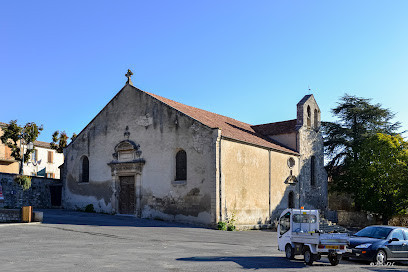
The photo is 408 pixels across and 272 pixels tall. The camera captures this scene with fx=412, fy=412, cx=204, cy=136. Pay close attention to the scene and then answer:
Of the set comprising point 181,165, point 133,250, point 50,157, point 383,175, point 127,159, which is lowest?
point 133,250

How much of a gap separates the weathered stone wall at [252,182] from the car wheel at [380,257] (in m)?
10.9

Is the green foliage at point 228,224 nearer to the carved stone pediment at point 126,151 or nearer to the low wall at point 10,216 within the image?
the carved stone pediment at point 126,151

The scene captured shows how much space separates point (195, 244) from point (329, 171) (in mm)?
24681

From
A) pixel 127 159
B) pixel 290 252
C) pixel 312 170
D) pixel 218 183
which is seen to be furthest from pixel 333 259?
pixel 312 170

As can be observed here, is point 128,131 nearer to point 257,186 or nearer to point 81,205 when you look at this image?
point 81,205

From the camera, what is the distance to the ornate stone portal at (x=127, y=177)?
89.2ft

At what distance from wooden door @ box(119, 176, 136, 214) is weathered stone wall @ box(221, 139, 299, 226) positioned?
22.4 ft

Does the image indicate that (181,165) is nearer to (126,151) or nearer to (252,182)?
(126,151)

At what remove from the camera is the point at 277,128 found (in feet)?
116

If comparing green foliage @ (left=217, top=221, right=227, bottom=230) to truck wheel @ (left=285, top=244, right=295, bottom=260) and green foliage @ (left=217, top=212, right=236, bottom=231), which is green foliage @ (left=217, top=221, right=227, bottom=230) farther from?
truck wheel @ (left=285, top=244, right=295, bottom=260)

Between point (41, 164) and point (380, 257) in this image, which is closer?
point (380, 257)

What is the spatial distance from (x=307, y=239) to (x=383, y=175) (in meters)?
21.5

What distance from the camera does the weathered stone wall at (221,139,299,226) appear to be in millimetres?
24938

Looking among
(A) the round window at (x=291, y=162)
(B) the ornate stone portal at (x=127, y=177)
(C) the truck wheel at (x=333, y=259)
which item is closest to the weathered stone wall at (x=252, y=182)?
(A) the round window at (x=291, y=162)
